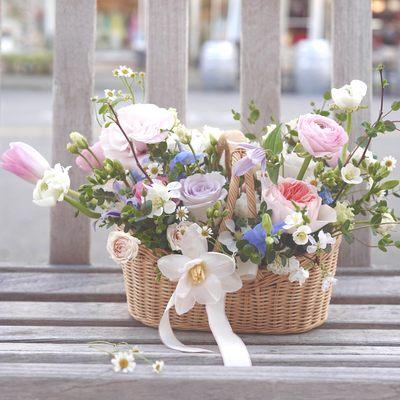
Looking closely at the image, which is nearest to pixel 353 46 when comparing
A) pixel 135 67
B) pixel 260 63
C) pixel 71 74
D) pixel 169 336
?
pixel 260 63

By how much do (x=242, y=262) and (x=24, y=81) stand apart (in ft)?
40.9

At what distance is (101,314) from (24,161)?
0.32 m

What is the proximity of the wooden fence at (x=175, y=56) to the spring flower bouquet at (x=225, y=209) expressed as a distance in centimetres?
36

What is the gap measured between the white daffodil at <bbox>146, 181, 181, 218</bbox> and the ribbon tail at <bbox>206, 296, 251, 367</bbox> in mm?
179

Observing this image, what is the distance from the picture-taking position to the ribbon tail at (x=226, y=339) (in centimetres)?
124

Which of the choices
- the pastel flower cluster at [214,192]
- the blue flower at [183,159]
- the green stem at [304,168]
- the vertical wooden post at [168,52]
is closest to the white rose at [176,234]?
the pastel flower cluster at [214,192]

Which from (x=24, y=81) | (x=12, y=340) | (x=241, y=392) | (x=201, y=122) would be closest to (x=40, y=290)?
(x=12, y=340)

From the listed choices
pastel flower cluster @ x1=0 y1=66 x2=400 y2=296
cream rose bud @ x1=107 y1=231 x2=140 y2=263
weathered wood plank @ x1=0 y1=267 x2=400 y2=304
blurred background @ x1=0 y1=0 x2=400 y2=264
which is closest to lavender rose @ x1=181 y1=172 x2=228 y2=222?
pastel flower cluster @ x1=0 y1=66 x2=400 y2=296

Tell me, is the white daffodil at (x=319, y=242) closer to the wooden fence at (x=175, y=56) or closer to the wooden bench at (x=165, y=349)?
the wooden bench at (x=165, y=349)

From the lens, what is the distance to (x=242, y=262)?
1333 mm

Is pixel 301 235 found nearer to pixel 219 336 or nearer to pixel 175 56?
pixel 219 336

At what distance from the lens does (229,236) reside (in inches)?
52.1

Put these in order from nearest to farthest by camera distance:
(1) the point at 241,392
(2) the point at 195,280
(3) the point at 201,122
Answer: (1) the point at 241,392
(2) the point at 195,280
(3) the point at 201,122

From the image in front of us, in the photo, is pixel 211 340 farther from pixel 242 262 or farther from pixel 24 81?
pixel 24 81
